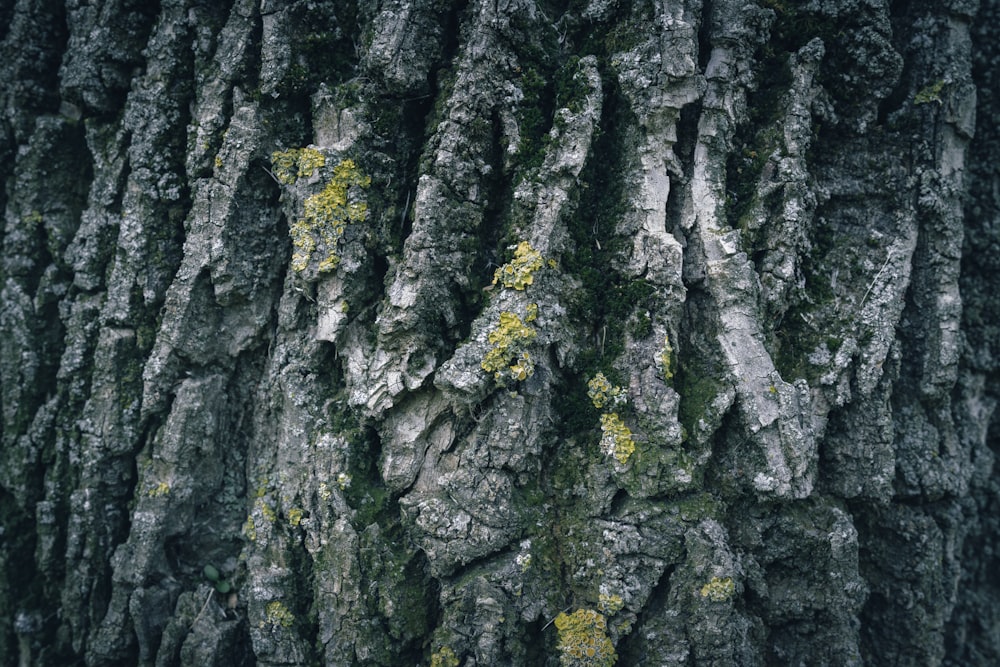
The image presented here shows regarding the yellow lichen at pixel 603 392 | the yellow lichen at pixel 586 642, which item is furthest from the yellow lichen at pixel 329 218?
the yellow lichen at pixel 586 642

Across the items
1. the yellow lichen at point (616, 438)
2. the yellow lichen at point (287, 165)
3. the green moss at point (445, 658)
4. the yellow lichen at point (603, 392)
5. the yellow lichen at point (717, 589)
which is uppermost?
the yellow lichen at point (287, 165)

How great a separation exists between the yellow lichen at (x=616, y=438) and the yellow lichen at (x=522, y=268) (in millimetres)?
1137

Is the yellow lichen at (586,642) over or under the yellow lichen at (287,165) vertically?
under

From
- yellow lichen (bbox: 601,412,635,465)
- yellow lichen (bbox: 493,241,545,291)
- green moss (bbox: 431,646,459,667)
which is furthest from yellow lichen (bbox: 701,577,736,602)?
yellow lichen (bbox: 493,241,545,291)

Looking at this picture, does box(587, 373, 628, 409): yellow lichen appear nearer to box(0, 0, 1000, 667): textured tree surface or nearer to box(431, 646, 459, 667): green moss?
box(0, 0, 1000, 667): textured tree surface

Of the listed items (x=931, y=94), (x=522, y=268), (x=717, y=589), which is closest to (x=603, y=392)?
(x=522, y=268)

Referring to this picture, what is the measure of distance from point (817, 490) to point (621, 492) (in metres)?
1.61

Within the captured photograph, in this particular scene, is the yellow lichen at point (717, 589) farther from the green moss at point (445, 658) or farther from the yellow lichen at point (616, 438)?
the green moss at point (445, 658)

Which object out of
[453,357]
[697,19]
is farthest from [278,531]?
[697,19]

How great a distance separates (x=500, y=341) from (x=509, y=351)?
0.31ft

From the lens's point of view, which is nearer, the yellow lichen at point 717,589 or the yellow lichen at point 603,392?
the yellow lichen at point 717,589

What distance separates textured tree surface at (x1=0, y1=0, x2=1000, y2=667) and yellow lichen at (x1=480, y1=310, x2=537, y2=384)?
0.02 metres

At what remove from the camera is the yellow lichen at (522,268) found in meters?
4.10

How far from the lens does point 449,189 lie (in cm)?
421
